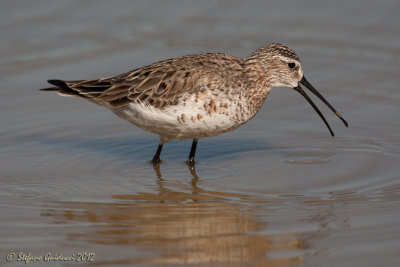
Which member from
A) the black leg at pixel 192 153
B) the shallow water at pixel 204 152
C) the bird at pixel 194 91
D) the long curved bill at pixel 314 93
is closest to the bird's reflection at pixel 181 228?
the shallow water at pixel 204 152

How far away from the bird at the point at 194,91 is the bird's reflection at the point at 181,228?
1007mm

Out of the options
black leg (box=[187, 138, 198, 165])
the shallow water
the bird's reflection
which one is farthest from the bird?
the bird's reflection

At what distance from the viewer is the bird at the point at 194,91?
10.3 m

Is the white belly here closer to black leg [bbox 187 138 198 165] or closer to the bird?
the bird

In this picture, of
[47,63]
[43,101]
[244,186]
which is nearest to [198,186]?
[244,186]

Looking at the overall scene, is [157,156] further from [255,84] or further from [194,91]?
[255,84]

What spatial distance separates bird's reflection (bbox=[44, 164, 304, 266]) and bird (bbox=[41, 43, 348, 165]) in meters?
1.01

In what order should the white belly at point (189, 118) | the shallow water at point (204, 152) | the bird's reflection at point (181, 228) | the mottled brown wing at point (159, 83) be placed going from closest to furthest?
the bird's reflection at point (181, 228) → the shallow water at point (204, 152) → the white belly at point (189, 118) → the mottled brown wing at point (159, 83)

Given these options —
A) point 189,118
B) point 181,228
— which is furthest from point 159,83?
point 181,228

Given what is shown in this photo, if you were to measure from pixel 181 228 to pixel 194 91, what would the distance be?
2.44 metres

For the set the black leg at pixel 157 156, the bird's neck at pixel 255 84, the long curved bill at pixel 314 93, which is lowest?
the black leg at pixel 157 156

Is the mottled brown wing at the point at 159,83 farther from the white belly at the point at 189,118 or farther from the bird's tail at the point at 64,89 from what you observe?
the white belly at the point at 189,118

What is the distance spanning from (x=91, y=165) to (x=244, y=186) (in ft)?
7.70

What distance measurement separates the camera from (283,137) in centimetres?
1200
